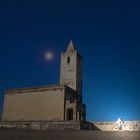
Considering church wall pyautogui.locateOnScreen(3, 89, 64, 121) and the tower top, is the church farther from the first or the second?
the tower top

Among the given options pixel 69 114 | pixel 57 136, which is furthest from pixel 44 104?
pixel 57 136

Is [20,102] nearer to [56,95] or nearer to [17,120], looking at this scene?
[17,120]

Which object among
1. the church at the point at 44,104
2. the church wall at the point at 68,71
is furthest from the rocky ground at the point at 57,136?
the church wall at the point at 68,71

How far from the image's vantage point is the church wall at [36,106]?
3688 cm

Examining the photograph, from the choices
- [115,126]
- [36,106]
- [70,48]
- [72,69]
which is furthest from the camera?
[70,48]

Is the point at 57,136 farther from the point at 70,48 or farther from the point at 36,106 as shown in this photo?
the point at 70,48

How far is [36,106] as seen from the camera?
38219 millimetres

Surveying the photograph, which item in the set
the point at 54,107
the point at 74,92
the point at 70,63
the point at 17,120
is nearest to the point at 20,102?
the point at 17,120

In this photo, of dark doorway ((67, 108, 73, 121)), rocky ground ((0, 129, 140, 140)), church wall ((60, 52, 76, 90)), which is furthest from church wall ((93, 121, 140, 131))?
rocky ground ((0, 129, 140, 140))

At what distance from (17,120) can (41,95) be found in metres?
5.62

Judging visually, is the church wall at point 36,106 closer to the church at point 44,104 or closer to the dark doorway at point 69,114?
the church at point 44,104

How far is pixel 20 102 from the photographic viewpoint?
40.0 meters

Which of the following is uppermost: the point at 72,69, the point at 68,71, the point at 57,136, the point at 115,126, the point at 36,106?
the point at 72,69

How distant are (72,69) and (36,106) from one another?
1102cm
